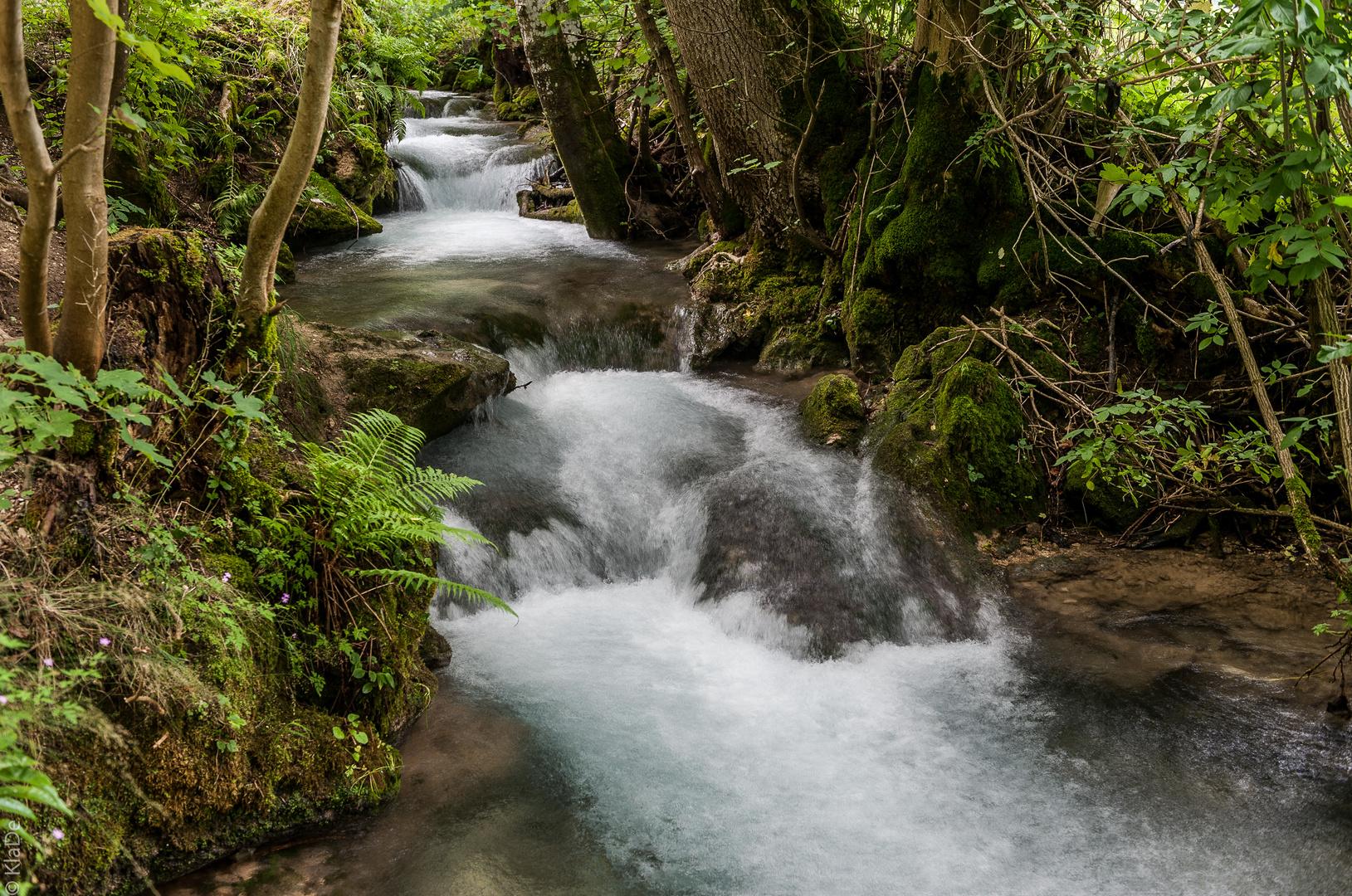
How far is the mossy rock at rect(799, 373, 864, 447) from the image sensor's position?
259 inches

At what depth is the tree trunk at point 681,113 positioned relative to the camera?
845 cm

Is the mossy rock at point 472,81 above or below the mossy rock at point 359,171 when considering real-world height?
above

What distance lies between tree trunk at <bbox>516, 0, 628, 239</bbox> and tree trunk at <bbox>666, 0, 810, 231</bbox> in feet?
9.06

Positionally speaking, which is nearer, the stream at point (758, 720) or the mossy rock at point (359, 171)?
the stream at point (758, 720)

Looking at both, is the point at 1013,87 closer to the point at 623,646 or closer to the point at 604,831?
the point at 623,646

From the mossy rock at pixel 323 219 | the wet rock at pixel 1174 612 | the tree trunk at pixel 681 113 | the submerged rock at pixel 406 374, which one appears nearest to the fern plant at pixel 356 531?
the submerged rock at pixel 406 374

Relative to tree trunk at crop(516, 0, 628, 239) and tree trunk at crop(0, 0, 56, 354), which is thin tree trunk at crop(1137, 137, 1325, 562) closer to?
tree trunk at crop(0, 0, 56, 354)

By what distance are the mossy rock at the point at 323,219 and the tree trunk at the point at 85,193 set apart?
766 cm

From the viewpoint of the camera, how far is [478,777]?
3.61 metres

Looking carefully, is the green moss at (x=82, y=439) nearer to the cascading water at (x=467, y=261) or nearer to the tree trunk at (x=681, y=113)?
the cascading water at (x=467, y=261)

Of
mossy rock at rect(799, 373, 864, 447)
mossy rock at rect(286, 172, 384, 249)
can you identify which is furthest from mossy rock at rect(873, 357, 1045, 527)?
mossy rock at rect(286, 172, 384, 249)

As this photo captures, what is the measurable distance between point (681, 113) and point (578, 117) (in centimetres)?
214

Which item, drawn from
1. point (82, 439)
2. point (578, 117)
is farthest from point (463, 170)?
point (82, 439)

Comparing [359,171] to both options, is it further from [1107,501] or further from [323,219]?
[1107,501]
